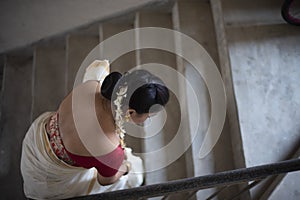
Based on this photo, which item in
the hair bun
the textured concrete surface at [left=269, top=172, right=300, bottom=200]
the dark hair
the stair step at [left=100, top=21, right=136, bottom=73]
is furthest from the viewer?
the stair step at [left=100, top=21, right=136, bottom=73]

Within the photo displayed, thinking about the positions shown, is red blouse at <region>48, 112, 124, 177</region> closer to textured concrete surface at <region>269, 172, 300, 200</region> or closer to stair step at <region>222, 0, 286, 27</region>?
textured concrete surface at <region>269, 172, 300, 200</region>

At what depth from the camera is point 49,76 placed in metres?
2.94

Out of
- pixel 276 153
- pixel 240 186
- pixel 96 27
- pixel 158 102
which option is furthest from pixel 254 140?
pixel 96 27

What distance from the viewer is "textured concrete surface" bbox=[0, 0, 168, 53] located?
267cm

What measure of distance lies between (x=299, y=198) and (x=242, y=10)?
1.11 m

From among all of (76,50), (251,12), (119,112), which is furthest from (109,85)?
(76,50)

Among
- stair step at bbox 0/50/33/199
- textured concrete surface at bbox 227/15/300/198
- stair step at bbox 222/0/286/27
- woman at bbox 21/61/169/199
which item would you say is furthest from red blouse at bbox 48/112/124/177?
stair step at bbox 0/50/33/199

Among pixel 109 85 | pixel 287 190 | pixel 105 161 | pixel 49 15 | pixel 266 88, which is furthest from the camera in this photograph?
pixel 49 15

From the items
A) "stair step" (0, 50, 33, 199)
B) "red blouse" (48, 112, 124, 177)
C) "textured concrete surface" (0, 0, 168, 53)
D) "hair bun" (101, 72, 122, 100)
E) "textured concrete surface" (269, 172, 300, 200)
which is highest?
"textured concrete surface" (0, 0, 168, 53)

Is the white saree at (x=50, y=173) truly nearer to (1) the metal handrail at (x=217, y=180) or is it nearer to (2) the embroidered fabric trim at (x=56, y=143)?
(2) the embroidered fabric trim at (x=56, y=143)

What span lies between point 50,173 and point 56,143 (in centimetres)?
19

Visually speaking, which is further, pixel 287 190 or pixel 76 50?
pixel 76 50

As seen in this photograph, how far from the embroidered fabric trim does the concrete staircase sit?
67cm

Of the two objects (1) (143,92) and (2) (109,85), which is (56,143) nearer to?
(2) (109,85)
